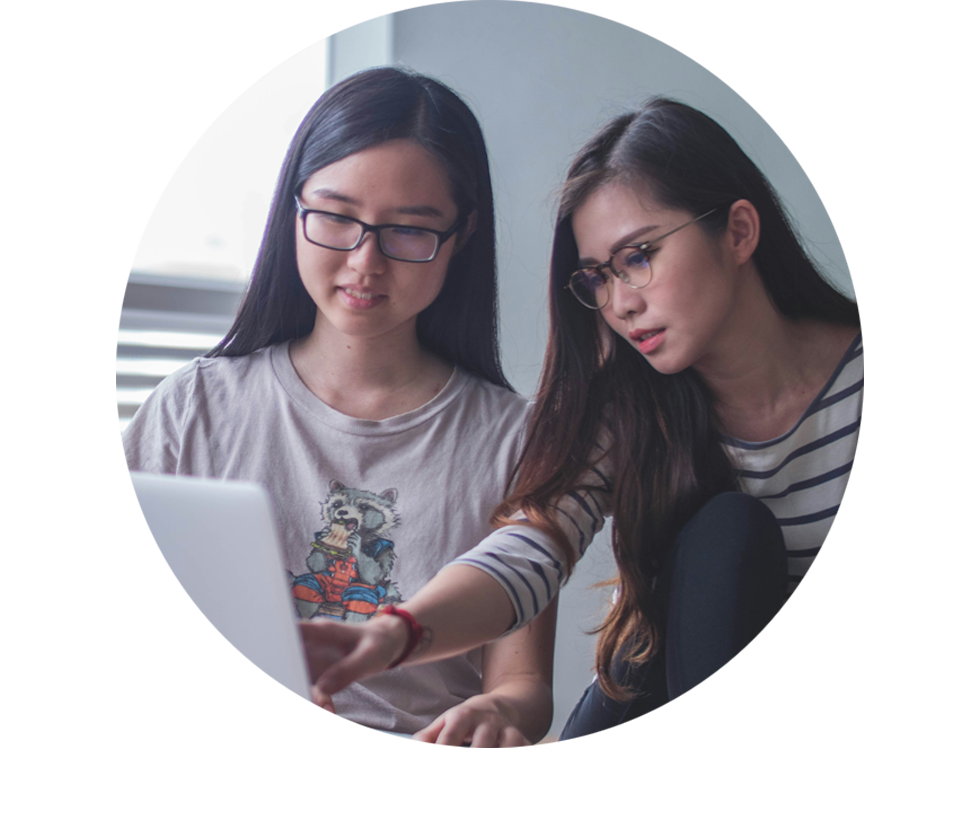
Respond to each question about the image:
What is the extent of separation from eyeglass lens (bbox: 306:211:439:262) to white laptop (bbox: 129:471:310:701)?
1.46 feet

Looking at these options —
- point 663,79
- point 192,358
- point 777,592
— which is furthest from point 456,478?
point 663,79

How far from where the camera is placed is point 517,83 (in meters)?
1.37

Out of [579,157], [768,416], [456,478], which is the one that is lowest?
[456,478]

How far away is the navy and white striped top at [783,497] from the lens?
4.47ft

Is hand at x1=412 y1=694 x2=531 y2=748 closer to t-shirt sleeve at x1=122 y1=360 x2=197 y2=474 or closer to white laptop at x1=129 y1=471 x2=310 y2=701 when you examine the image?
white laptop at x1=129 y1=471 x2=310 y2=701

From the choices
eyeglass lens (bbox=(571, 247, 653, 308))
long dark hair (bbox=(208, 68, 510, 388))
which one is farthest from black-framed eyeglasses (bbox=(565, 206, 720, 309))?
long dark hair (bbox=(208, 68, 510, 388))

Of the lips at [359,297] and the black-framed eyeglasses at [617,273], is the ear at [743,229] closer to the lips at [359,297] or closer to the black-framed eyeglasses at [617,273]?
the black-framed eyeglasses at [617,273]

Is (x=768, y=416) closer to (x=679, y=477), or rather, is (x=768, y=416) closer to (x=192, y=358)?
(x=679, y=477)

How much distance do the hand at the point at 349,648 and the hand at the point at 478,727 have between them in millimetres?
155

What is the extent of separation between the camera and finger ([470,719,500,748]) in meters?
A: 1.37

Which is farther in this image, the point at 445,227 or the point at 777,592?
the point at 777,592

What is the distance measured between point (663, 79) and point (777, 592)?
0.95m

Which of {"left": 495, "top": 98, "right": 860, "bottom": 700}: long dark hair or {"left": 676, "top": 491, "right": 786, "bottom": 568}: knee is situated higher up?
{"left": 495, "top": 98, "right": 860, "bottom": 700}: long dark hair

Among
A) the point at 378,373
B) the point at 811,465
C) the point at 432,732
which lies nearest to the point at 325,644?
the point at 432,732
